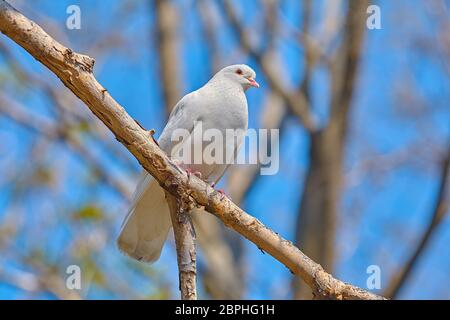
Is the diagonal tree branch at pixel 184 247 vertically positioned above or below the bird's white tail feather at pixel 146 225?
below

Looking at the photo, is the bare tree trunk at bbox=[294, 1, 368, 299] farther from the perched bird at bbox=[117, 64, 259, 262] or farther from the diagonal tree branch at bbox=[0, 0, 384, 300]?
the diagonal tree branch at bbox=[0, 0, 384, 300]

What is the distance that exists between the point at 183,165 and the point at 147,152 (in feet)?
3.41

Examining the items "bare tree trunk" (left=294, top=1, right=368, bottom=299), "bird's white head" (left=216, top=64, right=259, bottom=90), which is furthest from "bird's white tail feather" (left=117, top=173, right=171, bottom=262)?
"bare tree trunk" (left=294, top=1, right=368, bottom=299)

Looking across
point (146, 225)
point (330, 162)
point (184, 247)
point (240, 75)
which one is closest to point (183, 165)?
point (146, 225)

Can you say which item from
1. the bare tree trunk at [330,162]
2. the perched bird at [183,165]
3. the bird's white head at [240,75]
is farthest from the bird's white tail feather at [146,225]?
the bare tree trunk at [330,162]

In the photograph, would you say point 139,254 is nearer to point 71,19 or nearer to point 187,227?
point 187,227

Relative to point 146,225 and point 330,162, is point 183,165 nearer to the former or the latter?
point 146,225

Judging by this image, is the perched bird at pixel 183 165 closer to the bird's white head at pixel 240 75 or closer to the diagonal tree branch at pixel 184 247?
the bird's white head at pixel 240 75

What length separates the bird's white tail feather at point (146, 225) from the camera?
15.9 ft

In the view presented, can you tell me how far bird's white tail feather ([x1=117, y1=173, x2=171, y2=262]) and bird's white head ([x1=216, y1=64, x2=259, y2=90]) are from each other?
3.04ft

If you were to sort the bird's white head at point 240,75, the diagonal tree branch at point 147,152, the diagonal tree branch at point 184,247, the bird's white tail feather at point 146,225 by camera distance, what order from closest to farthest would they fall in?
the diagonal tree branch at point 147,152 → the diagonal tree branch at point 184,247 → the bird's white tail feather at point 146,225 → the bird's white head at point 240,75

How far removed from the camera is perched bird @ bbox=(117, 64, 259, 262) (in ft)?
16.0

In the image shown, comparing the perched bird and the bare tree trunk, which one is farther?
the bare tree trunk

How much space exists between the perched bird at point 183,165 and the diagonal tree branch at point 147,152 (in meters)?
0.72
